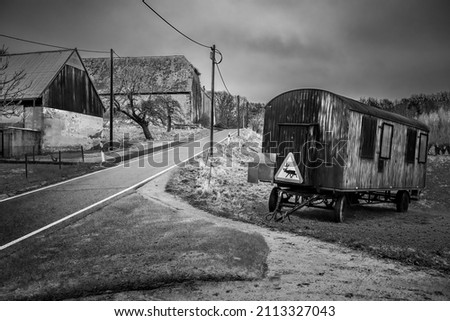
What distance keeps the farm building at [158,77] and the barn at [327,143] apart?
3817 cm

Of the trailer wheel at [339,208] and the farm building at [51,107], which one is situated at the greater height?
the farm building at [51,107]

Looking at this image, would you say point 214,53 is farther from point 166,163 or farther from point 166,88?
point 166,88

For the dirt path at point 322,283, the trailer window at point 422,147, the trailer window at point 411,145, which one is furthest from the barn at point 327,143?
the dirt path at point 322,283

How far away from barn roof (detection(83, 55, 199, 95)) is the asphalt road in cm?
3228

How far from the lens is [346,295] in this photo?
155 inches

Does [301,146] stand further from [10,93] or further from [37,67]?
[37,67]

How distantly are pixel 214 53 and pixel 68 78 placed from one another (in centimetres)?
1655

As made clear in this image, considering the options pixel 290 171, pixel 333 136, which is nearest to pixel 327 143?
pixel 333 136

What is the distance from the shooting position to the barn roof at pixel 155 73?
47750 mm

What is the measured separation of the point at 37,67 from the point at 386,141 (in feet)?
97.7

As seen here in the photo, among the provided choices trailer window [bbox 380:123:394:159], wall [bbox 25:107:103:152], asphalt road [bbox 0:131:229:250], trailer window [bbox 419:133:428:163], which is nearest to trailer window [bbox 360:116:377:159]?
trailer window [bbox 380:123:394:159]

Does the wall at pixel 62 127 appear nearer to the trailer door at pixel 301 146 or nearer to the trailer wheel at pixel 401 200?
the trailer door at pixel 301 146

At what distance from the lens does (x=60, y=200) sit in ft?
33.4

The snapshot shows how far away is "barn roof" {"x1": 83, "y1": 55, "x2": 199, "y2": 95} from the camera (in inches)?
1880
